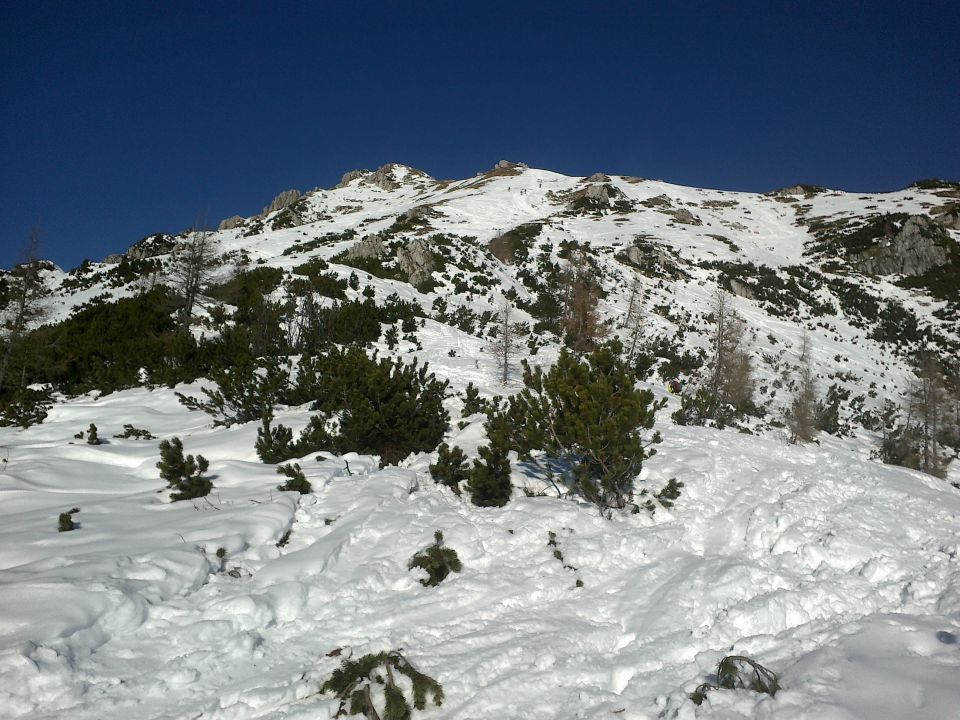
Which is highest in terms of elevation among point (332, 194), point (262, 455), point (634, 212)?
point (332, 194)

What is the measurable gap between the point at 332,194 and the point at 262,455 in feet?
242

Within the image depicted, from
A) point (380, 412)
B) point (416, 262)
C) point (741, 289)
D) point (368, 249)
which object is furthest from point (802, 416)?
point (741, 289)

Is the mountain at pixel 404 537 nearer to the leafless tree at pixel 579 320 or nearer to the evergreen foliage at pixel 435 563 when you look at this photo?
the evergreen foliage at pixel 435 563

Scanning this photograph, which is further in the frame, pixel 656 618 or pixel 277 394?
pixel 277 394

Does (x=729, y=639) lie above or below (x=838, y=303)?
below

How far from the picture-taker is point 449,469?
307 inches

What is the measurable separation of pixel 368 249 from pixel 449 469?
82.2ft

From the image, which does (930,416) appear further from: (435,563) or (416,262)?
(416,262)

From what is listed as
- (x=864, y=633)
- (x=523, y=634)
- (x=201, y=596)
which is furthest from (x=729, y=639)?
(x=201, y=596)

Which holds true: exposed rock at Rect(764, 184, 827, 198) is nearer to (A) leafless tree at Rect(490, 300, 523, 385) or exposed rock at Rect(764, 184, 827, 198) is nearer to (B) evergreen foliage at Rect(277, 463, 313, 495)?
(A) leafless tree at Rect(490, 300, 523, 385)

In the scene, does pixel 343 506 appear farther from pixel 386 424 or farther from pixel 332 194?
pixel 332 194

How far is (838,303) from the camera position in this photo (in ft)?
129


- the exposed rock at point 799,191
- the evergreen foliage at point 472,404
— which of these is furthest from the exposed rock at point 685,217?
the evergreen foliage at point 472,404

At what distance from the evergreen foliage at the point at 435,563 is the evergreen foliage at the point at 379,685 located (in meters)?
1.34
